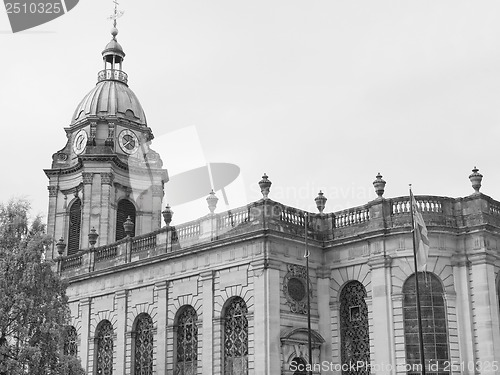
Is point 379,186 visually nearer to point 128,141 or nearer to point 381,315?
point 381,315

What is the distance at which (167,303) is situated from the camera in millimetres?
37375

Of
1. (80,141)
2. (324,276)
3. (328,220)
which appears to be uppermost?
(80,141)

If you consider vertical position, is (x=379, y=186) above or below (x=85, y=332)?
above

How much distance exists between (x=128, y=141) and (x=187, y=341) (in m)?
18.3

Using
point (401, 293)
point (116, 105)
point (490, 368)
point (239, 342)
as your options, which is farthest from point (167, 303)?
point (116, 105)

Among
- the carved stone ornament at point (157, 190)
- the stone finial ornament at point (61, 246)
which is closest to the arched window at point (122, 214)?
the carved stone ornament at point (157, 190)

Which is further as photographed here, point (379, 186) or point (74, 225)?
point (74, 225)

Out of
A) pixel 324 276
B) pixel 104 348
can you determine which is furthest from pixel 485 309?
pixel 104 348

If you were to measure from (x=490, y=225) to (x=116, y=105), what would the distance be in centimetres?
2686

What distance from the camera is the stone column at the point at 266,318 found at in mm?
32094

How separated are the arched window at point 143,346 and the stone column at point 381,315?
36.3 feet

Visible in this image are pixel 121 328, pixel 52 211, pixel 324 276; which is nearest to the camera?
pixel 324 276

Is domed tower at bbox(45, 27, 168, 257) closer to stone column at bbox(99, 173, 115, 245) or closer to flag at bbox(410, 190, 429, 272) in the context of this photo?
stone column at bbox(99, 173, 115, 245)

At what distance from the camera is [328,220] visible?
35.7 m
